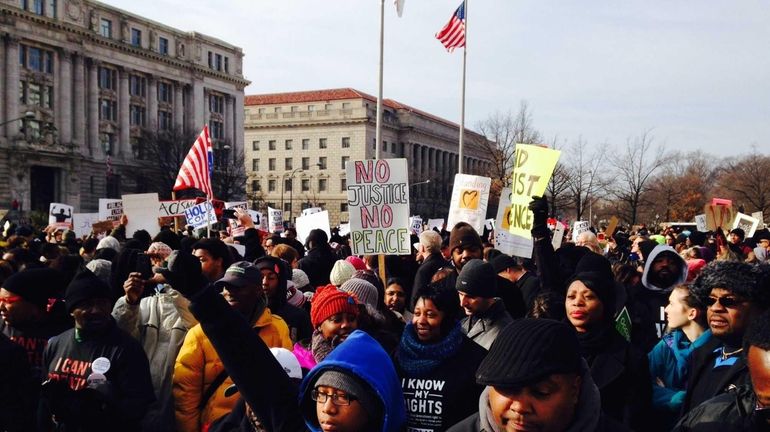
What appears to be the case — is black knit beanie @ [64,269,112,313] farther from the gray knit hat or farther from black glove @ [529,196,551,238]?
black glove @ [529,196,551,238]

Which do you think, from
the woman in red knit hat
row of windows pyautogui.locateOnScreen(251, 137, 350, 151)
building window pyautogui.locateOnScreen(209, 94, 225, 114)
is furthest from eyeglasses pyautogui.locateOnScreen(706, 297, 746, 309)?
row of windows pyautogui.locateOnScreen(251, 137, 350, 151)

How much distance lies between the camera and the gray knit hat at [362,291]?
17.0 feet

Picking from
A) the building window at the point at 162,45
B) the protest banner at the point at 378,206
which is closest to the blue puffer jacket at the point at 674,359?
the protest banner at the point at 378,206

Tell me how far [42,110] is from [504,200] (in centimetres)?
5896

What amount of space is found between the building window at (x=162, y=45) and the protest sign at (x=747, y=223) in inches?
2686

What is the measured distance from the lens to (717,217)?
15.5 m

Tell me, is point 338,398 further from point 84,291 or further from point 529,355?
point 84,291

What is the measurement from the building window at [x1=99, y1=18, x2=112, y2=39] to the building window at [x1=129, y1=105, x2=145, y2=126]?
7.13 meters

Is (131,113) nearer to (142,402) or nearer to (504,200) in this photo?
(504,200)

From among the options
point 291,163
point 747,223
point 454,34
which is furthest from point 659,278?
point 291,163

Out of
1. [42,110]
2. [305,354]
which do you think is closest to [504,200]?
[305,354]

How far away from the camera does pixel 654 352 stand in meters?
4.66

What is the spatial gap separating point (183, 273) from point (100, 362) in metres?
1.60

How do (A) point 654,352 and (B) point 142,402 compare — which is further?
(A) point 654,352
